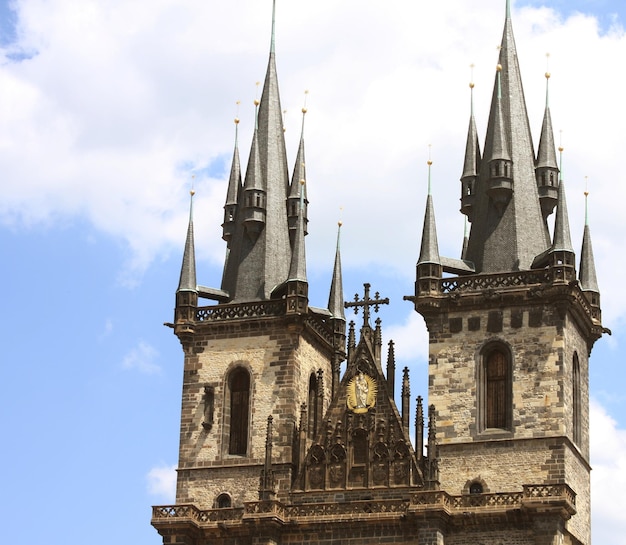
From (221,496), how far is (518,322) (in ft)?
37.5

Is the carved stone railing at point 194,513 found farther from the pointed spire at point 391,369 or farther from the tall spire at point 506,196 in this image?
the tall spire at point 506,196

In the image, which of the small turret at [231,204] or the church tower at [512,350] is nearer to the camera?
the church tower at [512,350]

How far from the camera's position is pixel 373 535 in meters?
57.8

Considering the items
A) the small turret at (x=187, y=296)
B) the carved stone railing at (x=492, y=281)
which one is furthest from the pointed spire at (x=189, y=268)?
the carved stone railing at (x=492, y=281)

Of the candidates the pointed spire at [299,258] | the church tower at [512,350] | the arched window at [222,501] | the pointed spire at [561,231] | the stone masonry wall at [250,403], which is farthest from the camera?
the pointed spire at [299,258]

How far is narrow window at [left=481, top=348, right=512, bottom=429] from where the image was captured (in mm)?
58406

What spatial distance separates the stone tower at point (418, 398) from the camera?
57438 millimetres

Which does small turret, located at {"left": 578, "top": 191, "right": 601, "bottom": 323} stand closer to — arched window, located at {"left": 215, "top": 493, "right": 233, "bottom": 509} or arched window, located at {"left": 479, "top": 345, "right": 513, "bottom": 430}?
arched window, located at {"left": 479, "top": 345, "right": 513, "bottom": 430}

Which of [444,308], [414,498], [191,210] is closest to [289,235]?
[191,210]

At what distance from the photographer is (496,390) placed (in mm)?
58781

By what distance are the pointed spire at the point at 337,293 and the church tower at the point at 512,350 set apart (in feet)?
18.8

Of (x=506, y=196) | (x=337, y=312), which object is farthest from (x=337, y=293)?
(x=506, y=196)

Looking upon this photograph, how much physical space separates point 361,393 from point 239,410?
443 centimetres

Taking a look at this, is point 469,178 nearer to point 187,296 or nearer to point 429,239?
point 429,239
